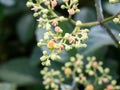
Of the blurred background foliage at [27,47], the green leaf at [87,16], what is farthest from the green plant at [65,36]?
the green leaf at [87,16]

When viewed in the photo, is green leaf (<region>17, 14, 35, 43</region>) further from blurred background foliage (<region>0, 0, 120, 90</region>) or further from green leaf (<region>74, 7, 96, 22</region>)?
green leaf (<region>74, 7, 96, 22</region>)

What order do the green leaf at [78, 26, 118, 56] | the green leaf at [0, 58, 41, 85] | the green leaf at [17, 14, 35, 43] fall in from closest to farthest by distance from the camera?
1. the green leaf at [78, 26, 118, 56]
2. the green leaf at [0, 58, 41, 85]
3. the green leaf at [17, 14, 35, 43]

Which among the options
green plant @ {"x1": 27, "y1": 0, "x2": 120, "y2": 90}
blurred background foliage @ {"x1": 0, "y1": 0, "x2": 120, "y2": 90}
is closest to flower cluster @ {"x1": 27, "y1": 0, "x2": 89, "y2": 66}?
green plant @ {"x1": 27, "y1": 0, "x2": 120, "y2": 90}

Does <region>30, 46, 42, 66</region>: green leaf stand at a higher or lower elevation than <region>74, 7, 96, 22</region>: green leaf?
lower

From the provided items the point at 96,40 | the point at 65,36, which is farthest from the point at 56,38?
the point at 96,40

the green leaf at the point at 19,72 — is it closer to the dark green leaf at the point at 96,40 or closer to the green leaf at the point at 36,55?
the green leaf at the point at 36,55

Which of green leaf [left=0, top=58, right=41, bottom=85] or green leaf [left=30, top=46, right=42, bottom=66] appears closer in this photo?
green leaf [left=30, top=46, right=42, bottom=66]

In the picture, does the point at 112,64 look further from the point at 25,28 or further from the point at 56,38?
the point at 56,38
